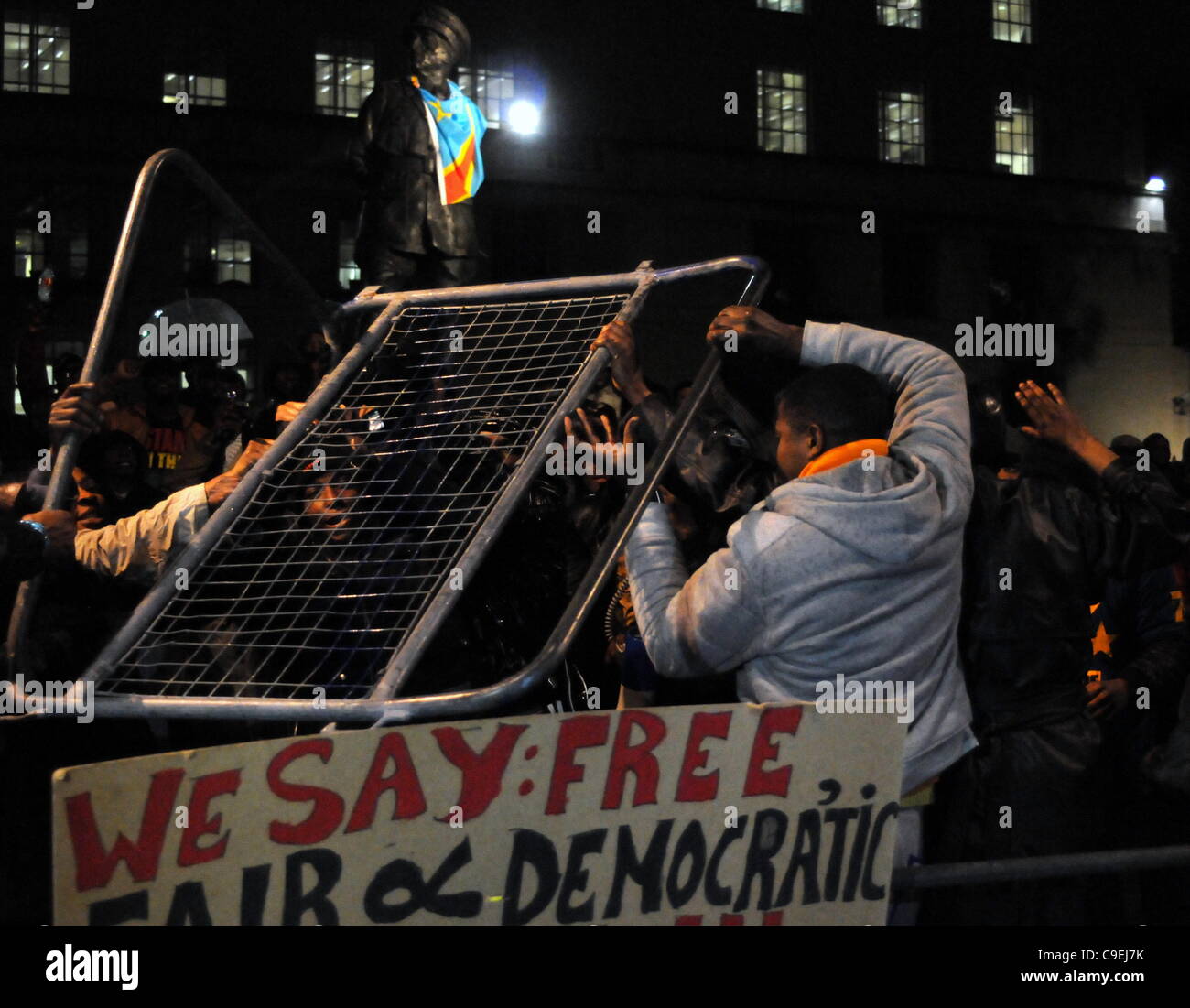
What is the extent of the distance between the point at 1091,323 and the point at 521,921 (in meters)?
29.6

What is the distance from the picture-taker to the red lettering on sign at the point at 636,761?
248cm

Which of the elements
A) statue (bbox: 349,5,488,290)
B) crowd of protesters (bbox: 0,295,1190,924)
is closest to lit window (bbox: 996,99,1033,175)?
statue (bbox: 349,5,488,290)

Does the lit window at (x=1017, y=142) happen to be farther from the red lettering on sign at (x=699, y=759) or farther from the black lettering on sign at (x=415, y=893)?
the black lettering on sign at (x=415, y=893)

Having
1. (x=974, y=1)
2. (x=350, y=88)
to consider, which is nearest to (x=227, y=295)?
(x=350, y=88)

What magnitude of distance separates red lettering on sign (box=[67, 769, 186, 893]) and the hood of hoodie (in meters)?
1.36

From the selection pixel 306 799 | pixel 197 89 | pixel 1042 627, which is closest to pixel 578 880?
pixel 306 799

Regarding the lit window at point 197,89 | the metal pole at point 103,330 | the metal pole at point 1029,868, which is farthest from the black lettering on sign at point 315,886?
the lit window at point 197,89

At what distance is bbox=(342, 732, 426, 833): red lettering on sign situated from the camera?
2.31m

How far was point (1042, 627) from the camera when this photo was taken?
4.14 m

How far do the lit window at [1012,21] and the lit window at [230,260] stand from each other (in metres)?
15.5

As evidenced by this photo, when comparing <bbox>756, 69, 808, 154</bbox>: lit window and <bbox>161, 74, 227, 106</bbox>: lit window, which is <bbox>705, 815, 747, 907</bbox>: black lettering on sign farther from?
<bbox>756, 69, 808, 154</bbox>: lit window

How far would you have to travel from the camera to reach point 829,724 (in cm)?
263

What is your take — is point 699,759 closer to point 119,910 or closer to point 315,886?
point 315,886

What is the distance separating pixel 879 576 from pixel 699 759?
696 millimetres
